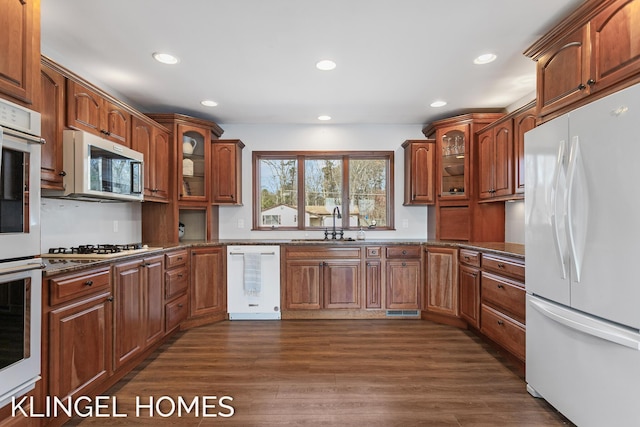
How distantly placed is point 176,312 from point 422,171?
3.19m

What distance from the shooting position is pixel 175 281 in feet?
10.4

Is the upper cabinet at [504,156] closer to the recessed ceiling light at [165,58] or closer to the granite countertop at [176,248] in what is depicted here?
the granite countertop at [176,248]

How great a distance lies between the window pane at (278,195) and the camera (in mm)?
4438

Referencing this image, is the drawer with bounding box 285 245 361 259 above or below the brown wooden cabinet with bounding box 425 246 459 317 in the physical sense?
above

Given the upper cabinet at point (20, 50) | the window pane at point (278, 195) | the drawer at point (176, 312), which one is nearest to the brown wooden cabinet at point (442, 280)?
the window pane at point (278, 195)

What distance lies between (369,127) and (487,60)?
74.5 inches

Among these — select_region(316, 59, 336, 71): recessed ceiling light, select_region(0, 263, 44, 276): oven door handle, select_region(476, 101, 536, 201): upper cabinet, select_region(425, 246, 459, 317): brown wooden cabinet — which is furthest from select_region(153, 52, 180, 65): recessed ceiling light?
select_region(425, 246, 459, 317): brown wooden cabinet

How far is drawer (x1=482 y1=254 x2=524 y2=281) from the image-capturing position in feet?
7.75

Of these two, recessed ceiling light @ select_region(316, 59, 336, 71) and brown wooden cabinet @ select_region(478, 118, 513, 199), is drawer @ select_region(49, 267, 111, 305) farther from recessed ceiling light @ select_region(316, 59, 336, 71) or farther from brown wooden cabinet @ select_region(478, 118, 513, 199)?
brown wooden cabinet @ select_region(478, 118, 513, 199)

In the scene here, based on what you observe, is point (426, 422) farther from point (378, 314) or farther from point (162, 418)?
point (378, 314)

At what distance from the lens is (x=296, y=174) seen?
4441 millimetres

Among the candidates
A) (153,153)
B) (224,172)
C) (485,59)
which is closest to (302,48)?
(485,59)

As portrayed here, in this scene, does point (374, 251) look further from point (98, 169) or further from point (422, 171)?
point (98, 169)

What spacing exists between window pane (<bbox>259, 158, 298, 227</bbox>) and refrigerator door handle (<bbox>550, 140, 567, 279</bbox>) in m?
3.09
